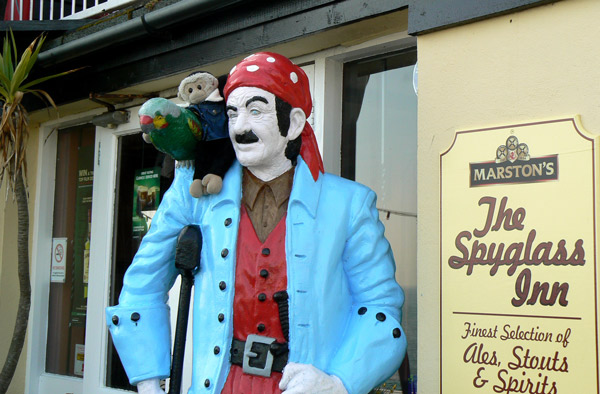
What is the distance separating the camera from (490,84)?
10.4 feet

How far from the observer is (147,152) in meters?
5.73

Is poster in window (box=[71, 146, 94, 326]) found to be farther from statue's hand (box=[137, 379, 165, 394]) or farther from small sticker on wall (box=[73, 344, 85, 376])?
statue's hand (box=[137, 379, 165, 394])

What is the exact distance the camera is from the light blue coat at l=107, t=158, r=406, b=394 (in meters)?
2.90

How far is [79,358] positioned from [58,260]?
0.79 metres

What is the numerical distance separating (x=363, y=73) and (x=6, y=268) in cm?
366

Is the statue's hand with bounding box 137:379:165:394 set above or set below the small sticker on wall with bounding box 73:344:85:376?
above

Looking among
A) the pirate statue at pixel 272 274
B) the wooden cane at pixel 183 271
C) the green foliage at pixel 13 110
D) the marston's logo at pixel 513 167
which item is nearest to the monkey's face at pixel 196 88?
the pirate statue at pixel 272 274

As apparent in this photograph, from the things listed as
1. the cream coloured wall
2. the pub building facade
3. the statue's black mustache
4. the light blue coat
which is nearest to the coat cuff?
the light blue coat

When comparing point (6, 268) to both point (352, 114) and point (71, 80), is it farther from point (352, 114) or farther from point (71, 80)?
point (352, 114)

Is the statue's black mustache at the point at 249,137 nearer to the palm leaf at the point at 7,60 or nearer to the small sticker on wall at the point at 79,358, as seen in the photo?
the palm leaf at the point at 7,60

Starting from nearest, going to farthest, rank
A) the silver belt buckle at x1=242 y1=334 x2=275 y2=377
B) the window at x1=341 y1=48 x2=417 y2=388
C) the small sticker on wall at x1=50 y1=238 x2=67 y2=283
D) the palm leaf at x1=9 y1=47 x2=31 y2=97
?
the silver belt buckle at x1=242 y1=334 x2=275 y2=377, the window at x1=341 y1=48 x2=417 y2=388, the palm leaf at x1=9 y1=47 x2=31 y2=97, the small sticker on wall at x1=50 y1=238 x2=67 y2=283

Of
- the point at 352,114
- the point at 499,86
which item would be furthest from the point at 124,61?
the point at 499,86

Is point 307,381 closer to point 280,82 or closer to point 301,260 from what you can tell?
point 301,260

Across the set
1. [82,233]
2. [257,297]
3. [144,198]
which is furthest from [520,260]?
[82,233]
